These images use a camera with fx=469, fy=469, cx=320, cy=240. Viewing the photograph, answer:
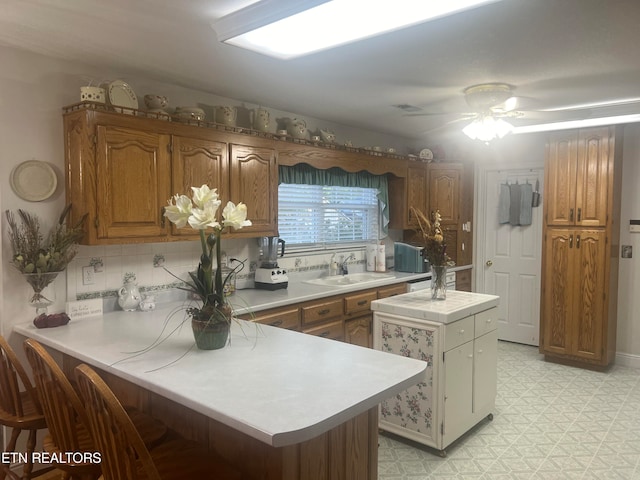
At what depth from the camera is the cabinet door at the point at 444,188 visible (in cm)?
529

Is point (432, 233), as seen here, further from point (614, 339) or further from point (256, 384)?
point (614, 339)

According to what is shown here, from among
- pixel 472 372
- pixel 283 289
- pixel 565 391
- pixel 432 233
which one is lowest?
pixel 565 391

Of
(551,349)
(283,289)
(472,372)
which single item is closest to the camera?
(472,372)

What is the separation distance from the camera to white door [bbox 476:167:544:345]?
17.3 feet

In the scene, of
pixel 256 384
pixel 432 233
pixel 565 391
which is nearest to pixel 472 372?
pixel 432 233

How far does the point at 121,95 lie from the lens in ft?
9.09

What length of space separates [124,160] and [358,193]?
9.03ft

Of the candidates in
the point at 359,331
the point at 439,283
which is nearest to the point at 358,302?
the point at 359,331

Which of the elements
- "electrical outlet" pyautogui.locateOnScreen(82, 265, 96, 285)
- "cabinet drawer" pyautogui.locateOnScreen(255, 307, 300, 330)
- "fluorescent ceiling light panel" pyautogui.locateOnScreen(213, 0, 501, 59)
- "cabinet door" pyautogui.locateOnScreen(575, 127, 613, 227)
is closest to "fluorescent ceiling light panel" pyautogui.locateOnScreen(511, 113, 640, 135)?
"cabinet door" pyautogui.locateOnScreen(575, 127, 613, 227)

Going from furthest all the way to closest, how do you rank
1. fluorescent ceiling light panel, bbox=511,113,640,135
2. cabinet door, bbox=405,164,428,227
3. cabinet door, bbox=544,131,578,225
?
cabinet door, bbox=405,164,428,227 → cabinet door, bbox=544,131,578,225 → fluorescent ceiling light panel, bbox=511,113,640,135

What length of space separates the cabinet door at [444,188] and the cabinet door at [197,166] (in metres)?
2.78

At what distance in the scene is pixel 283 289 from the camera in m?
3.75

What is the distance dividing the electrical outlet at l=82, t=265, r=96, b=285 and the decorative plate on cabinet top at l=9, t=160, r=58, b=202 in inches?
19.3

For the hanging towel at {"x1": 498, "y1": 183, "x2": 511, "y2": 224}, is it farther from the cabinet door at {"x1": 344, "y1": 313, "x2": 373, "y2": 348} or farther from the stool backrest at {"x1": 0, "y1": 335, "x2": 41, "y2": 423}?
the stool backrest at {"x1": 0, "y1": 335, "x2": 41, "y2": 423}
